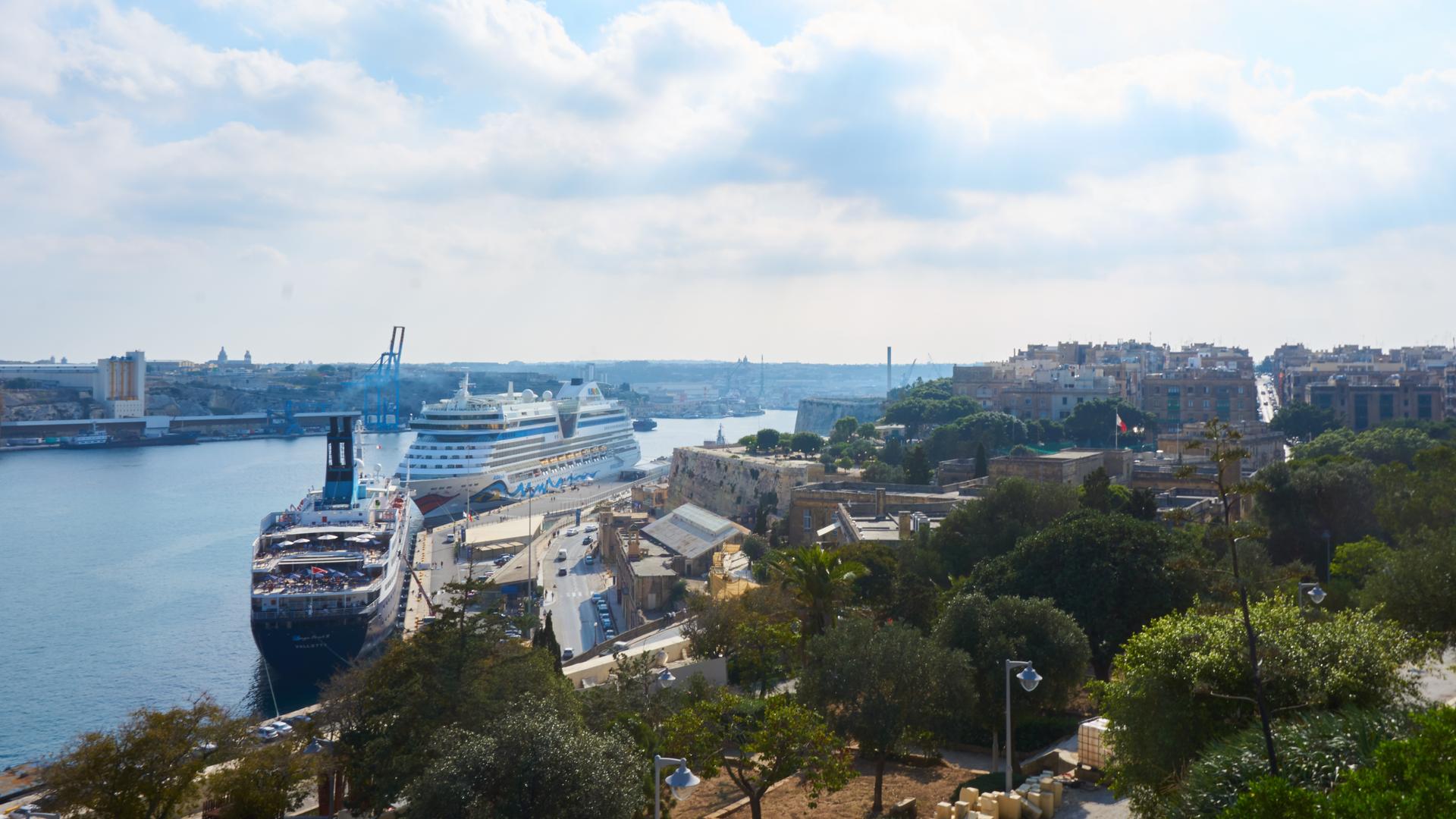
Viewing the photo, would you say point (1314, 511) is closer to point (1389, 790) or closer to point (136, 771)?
point (1389, 790)

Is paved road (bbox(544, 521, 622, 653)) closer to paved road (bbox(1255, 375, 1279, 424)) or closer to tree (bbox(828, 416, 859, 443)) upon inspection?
tree (bbox(828, 416, 859, 443))

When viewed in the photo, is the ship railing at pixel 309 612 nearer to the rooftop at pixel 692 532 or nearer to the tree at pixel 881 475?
the rooftop at pixel 692 532

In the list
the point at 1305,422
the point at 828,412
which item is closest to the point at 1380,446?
the point at 1305,422

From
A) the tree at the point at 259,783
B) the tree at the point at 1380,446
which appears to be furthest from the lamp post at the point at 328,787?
the tree at the point at 1380,446

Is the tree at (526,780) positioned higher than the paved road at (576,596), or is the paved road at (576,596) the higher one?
the tree at (526,780)

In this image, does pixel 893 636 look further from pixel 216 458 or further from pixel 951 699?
pixel 216 458

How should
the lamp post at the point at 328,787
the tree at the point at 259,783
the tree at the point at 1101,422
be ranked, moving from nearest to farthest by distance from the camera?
the tree at the point at 259,783 → the lamp post at the point at 328,787 → the tree at the point at 1101,422

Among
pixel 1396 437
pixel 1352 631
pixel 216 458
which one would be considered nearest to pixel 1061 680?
pixel 1352 631
